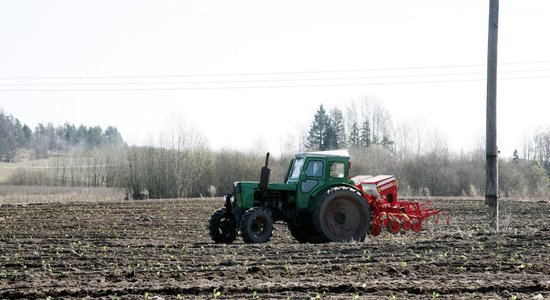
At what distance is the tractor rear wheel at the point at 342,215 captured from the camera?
49.2 feet

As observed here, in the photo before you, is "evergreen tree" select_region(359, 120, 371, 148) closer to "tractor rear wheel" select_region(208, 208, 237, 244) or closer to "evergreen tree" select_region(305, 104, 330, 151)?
"evergreen tree" select_region(305, 104, 330, 151)

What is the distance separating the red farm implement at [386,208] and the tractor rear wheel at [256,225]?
2658 mm

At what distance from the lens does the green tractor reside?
49.8ft

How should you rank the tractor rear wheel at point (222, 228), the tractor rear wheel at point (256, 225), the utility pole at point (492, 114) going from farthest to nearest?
the utility pole at point (492, 114), the tractor rear wheel at point (222, 228), the tractor rear wheel at point (256, 225)

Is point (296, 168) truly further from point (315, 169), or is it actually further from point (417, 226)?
point (417, 226)

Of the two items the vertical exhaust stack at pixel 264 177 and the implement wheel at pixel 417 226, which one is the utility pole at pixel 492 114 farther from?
the vertical exhaust stack at pixel 264 177

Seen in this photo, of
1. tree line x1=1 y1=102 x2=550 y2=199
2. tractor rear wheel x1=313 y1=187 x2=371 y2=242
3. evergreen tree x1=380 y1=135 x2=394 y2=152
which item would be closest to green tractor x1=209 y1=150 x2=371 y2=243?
tractor rear wheel x1=313 y1=187 x2=371 y2=242

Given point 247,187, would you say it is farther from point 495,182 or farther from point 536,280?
point 536,280

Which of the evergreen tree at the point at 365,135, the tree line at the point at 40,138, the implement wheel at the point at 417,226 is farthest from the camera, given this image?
the tree line at the point at 40,138

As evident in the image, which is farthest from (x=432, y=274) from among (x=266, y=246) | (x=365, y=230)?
(x=365, y=230)

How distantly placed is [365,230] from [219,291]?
275 inches

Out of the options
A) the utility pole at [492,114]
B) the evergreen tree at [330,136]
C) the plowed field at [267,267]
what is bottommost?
the plowed field at [267,267]

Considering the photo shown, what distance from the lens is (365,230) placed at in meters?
15.7

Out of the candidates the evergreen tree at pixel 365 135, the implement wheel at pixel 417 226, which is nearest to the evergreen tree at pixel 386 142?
the evergreen tree at pixel 365 135
